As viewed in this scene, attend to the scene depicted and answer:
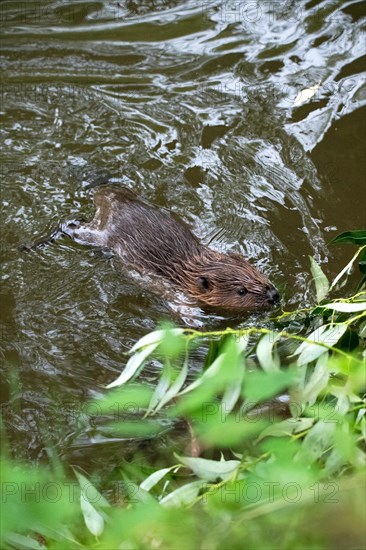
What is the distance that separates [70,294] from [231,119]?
193 cm

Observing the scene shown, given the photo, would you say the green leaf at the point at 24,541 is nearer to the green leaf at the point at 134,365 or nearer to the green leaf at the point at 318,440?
the green leaf at the point at 134,365

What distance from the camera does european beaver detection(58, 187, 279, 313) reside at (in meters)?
4.53

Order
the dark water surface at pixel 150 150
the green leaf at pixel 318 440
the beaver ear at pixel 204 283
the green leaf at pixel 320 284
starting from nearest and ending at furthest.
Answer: the green leaf at pixel 318 440
the green leaf at pixel 320 284
the dark water surface at pixel 150 150
the beaver ear at pixel 204 283

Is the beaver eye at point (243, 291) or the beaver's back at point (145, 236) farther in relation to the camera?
the beaver's back at point (145, 236)

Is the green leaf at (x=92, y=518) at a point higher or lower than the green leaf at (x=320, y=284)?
higher

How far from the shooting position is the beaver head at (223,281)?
4.40 m

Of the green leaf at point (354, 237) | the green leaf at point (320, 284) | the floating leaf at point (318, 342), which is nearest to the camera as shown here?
the floating leaf at point (318, 342)

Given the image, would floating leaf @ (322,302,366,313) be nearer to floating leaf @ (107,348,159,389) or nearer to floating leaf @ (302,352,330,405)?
floating leaf @ (302,352,330,405)

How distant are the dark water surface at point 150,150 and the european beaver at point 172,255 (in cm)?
17

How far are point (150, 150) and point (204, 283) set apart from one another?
1.21 meters

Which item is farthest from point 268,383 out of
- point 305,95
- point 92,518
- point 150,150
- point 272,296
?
point 305,95

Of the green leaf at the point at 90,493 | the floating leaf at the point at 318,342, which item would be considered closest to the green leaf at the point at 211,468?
the green leaf at the point at 90,493

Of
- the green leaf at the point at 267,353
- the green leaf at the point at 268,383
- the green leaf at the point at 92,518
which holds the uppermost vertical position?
the green leaf at the point at 268,383

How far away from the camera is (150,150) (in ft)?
17.5
